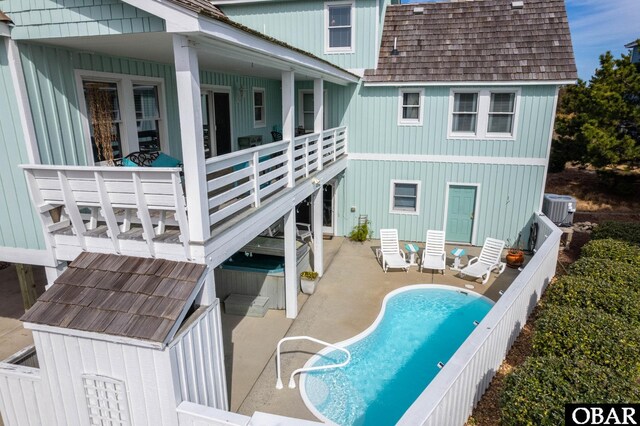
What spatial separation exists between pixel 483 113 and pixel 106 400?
11915 mm

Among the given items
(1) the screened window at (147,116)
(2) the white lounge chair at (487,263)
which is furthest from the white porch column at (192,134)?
(2) the white lounge chair at (487,263)

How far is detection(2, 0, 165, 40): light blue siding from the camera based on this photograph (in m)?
4.40

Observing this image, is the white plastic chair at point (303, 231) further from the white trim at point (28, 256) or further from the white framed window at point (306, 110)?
the white trim at point (28, 256)

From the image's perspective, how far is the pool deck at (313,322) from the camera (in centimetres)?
639

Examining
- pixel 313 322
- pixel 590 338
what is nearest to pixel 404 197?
pixel 313 322

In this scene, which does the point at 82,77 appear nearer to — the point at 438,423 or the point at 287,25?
the point at 438,423

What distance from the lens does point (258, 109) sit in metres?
12.5

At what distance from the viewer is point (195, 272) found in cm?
477

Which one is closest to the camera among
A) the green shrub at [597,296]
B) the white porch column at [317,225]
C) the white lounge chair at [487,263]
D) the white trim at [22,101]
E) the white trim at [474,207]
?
the white trim at [22,101]

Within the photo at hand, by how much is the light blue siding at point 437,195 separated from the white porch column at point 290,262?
5893mm

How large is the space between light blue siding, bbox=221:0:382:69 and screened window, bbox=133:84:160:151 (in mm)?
6803

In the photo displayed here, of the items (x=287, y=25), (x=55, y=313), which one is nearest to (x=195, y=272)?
(x=55, y=313)

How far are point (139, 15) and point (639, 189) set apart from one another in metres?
22.6

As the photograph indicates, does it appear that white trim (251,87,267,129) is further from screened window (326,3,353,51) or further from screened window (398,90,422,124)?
Result: screened window (398,90,422,124)
